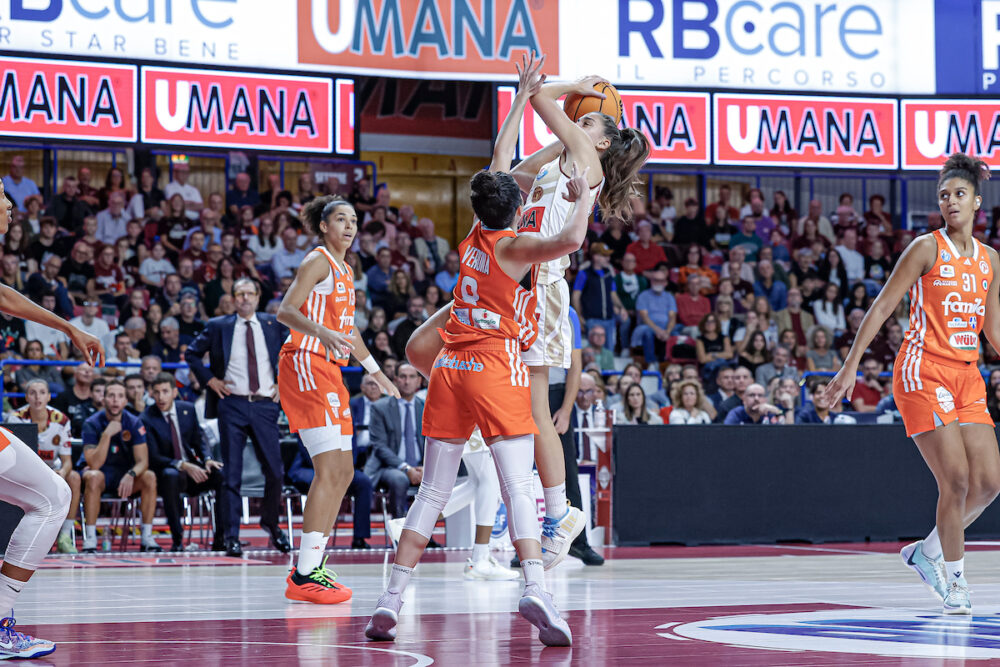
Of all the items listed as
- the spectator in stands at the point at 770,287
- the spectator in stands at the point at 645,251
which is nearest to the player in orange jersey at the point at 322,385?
the spectator in stands at the point at 645,251

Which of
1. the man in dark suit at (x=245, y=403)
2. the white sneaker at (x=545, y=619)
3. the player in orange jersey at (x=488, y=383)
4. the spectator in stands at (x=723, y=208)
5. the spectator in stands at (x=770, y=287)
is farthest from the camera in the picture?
the spectator in stands at (x=723, y=208)

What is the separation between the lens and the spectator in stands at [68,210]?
15.6 m

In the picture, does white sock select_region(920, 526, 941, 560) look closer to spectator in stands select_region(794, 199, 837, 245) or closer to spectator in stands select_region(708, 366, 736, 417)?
spectator in stands select_region(708, 366, 736, 417)

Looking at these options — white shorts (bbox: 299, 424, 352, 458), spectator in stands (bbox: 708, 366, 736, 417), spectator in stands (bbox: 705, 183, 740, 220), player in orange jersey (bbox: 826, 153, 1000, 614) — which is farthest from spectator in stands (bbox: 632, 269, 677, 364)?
player in orange jersey (bbox: 826, 153, 1000, 614)

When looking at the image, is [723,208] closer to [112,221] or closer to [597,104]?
[112,221]

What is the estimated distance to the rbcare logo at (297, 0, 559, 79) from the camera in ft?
50.0

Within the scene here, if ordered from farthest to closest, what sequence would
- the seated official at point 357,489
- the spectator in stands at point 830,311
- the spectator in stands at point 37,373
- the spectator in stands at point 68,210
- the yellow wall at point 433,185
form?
the yellow wall at point 433,185 < the spectator in stands at point 830,311 < the spectator in stands at point 68,210 < the spectator in stands at point 37,373 < the seated official at point 357,489

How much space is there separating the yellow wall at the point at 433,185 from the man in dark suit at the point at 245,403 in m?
11.5

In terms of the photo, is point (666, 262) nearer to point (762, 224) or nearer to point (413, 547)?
→ point (762, 224)

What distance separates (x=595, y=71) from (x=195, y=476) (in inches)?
301

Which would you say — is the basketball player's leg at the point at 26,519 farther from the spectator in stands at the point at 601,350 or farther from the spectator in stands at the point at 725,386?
the spectator in stands at the point at 601,350

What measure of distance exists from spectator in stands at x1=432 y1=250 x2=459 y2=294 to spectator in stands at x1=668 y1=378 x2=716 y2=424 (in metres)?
4.40

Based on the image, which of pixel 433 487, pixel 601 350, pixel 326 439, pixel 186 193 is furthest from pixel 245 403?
pixel 186 193

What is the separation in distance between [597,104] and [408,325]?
834 centimetres
